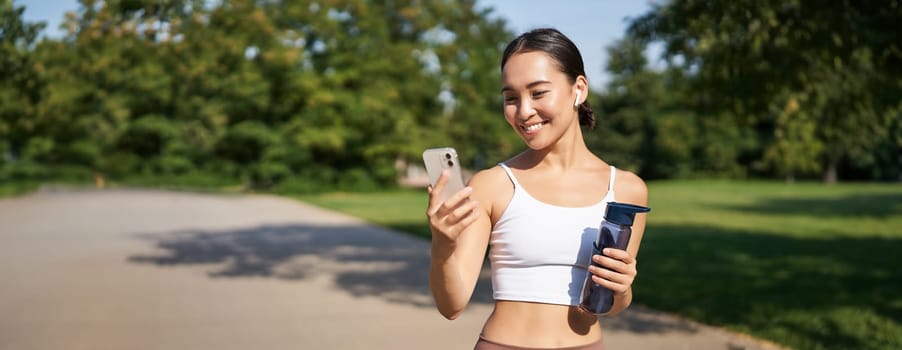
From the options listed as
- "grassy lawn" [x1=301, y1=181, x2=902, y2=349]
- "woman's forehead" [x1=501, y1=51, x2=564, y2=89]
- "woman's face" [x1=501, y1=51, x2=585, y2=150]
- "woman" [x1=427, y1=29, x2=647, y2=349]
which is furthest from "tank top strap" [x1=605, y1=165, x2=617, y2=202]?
"grassy lawn" [x1=301, y1=181, x2=902, y2=349]

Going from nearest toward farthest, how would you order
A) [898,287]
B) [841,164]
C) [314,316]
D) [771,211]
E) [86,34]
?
[314,316], [86,34], [898,287], [771,211], [841,164]

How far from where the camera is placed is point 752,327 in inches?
289

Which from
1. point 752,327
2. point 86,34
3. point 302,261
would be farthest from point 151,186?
point 752,327

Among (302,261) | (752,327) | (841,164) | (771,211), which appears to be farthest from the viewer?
(841,164)

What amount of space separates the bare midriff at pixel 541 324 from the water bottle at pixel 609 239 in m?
0.09

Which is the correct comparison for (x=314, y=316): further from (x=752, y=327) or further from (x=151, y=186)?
(x=151, y=186)

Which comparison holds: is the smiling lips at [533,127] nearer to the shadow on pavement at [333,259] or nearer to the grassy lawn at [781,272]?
the grassy lawn at [781,272]

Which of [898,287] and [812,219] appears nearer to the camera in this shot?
[898,287]

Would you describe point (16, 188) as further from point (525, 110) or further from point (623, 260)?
point (623, 260)

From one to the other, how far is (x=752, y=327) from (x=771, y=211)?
63.6ft

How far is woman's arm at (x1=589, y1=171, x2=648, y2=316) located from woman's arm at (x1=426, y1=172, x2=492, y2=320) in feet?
0.88

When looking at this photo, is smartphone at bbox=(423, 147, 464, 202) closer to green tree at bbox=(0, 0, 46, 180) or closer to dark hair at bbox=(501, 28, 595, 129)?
dark hair at bbox=(501, 28, 595, 129)

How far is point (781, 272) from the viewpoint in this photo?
11.3 metres

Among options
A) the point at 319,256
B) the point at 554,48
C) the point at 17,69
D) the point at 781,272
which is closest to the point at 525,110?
the point at 554,48
